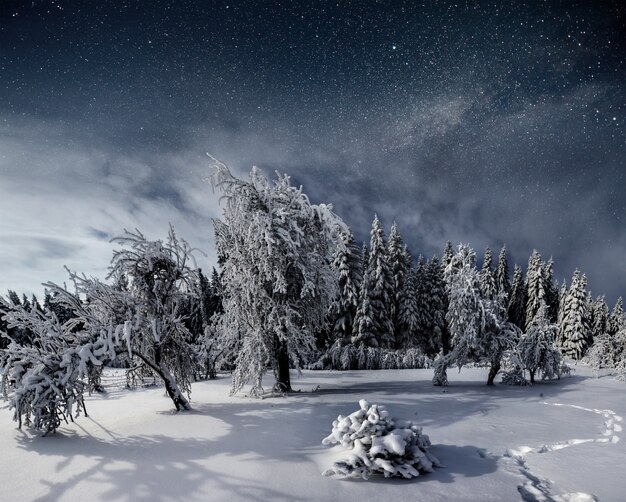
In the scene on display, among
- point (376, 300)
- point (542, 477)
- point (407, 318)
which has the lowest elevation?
point (542, 477)

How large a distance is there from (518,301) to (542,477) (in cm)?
5830

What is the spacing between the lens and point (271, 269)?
11773mm

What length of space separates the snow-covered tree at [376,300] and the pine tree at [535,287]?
86.0 feet

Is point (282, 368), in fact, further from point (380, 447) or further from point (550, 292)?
point (550, 292)

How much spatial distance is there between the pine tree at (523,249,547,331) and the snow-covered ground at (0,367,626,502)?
43.3 meters

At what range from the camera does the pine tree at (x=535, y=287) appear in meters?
46.9

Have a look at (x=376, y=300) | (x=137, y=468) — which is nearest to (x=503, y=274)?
(x=376, y=300)

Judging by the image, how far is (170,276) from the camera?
9078 mm

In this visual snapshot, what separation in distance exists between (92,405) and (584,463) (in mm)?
12612

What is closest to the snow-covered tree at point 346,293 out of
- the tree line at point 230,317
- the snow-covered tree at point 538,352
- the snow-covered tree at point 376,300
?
the snow-covered tree at point 376,300

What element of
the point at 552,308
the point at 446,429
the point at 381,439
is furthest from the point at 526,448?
the point at 552,308

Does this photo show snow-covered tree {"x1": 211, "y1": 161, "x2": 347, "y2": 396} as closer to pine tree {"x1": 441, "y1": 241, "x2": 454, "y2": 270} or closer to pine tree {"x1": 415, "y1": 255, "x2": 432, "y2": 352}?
pine tree {"x1": 415, "y1": 255, "x2": 432, "y2": 352}

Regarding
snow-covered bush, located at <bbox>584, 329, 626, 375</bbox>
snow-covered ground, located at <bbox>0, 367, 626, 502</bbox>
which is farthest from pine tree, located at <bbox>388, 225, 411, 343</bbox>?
snow-covered ground, located at <bbox>0, 367, 626, 502</bbox>

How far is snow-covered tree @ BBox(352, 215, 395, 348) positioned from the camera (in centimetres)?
3077
